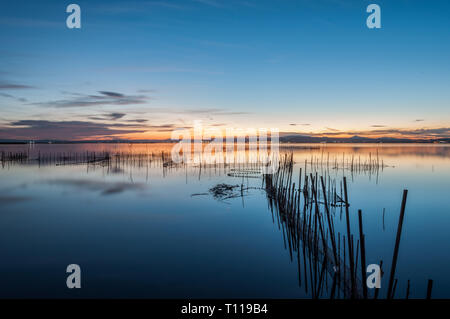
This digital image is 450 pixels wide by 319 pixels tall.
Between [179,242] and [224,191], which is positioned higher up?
[224,191]

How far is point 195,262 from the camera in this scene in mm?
4895

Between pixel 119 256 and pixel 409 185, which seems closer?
pixel 119 256

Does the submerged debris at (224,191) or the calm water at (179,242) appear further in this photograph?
the submerged debris at (224,191)

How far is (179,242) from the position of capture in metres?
5.84

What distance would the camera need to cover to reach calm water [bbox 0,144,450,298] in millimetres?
4094

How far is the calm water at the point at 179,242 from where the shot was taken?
13.4ft

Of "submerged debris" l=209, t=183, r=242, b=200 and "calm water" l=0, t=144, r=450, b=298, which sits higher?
"submerged debris" l=209, t=183, r=242, b=200

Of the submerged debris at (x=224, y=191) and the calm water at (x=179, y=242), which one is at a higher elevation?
the submerged debris at (x=224, y=191)
